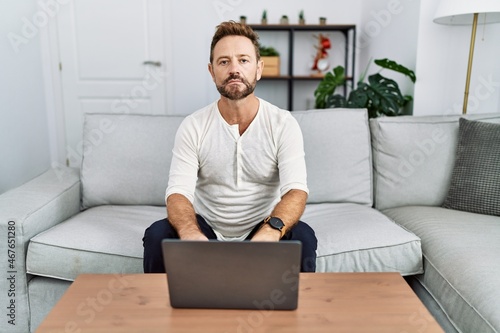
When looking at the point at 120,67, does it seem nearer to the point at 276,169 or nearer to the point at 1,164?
the point at 1,164

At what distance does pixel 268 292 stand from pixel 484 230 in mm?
985

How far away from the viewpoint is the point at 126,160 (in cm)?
193

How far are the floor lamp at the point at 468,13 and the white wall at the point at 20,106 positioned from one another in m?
2.47

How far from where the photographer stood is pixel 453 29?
2.43 m

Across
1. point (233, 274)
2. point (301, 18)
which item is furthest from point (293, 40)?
point (233, 274)

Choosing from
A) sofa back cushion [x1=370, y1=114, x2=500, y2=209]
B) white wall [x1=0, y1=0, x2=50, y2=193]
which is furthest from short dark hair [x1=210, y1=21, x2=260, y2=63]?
white wall [x1=0, y1=0, x2=50, y2=193]

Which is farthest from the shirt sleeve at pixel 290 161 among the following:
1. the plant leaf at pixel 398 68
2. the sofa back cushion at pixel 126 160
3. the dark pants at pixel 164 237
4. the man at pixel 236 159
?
the plant leaf at pixel 398 68

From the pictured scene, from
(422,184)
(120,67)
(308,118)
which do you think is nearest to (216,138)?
(308,118)

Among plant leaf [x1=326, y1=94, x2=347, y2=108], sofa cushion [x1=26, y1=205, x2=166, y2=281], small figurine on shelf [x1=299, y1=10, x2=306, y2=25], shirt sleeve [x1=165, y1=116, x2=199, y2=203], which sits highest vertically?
small figurine on shelf [x1=299, y1=10, x2=306, y2=25]

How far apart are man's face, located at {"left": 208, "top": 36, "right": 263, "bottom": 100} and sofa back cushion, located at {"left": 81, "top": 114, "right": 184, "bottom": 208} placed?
60cm

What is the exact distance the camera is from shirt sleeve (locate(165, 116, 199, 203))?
1451mm

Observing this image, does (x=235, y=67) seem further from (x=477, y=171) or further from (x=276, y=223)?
(x=477, y=171)

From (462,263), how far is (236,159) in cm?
76

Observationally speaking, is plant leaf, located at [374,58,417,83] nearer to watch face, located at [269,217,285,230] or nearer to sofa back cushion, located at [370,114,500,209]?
sofa back cushion, located at [370,114,500,209]
